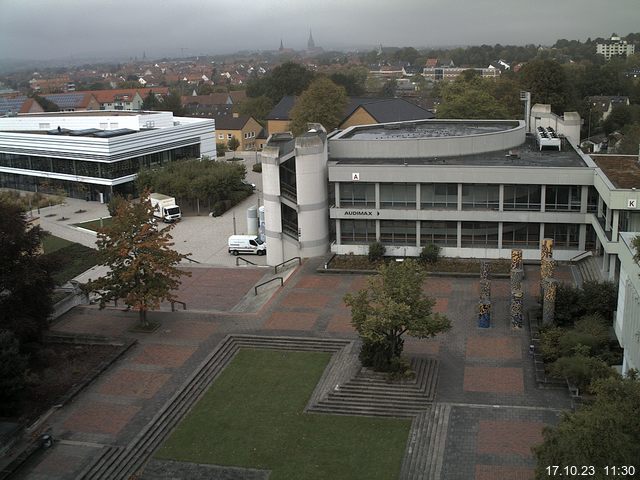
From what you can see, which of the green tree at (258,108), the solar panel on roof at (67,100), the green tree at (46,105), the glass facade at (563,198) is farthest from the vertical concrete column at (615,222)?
→ the solar panel on roof at (67,100)

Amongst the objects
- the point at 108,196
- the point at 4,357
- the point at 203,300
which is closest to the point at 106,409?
the point at 4,357

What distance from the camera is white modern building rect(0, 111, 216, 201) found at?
64.5 m

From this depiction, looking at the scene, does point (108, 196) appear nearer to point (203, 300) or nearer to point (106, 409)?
point (203, 300)

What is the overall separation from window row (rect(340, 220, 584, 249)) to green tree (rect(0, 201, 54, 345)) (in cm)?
1803

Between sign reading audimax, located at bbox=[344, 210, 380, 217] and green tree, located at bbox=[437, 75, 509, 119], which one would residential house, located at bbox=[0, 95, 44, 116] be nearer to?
green tree, located at bbox=[437, 75, 509, 119]

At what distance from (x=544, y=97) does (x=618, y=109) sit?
1548 cm

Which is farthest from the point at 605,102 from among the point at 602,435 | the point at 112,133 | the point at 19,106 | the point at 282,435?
the point at 19,106

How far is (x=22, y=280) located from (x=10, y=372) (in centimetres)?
504

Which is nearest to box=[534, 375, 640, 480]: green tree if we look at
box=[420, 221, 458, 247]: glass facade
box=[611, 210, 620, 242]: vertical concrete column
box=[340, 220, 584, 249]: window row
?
box=[611, 210, 620, 242]: vertical concrete column

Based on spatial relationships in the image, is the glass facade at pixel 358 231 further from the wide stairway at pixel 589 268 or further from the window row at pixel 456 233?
the wide stairway at pixel 589 268

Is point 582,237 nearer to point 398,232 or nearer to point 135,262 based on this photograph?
point 398,232

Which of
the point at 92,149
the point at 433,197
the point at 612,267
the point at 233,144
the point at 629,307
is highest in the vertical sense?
the point at 92,149

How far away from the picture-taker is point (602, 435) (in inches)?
547

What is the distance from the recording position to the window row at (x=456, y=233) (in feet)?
127
